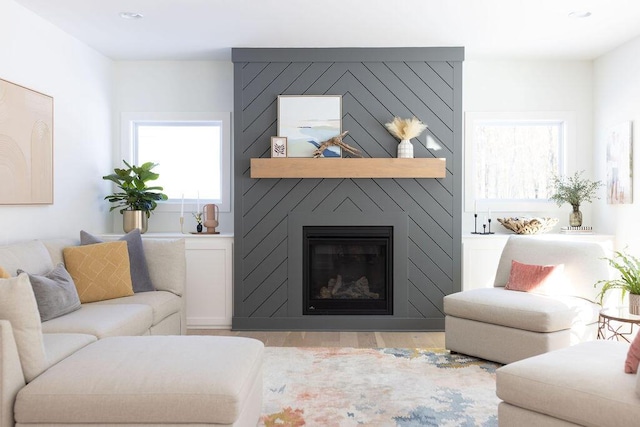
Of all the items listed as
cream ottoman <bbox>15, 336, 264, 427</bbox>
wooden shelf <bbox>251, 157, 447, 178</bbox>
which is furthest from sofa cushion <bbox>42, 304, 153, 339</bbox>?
wooden shelf <bbox>251, 157, 447, 178</bbox>

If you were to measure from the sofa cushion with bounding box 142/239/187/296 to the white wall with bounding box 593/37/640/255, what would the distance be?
148 inches

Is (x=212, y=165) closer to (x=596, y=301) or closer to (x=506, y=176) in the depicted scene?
(x=506, y=176)

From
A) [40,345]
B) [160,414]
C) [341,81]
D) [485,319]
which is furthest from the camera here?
[341,81]

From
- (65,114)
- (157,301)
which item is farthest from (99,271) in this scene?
(65,114)

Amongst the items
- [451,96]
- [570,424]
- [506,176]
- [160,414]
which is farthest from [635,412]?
[506,176]

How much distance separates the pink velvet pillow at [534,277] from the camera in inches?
166

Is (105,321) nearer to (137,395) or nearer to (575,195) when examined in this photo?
(137,395)

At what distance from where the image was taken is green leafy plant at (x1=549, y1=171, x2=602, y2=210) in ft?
17.7

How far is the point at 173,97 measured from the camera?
572cm

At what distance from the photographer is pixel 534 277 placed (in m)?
4.28

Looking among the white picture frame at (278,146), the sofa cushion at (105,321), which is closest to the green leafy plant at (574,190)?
the white picture frame at (278,146)

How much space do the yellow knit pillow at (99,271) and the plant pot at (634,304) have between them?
3313mm

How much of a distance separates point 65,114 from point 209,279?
6.04 ft

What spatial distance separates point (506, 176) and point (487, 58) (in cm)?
117
